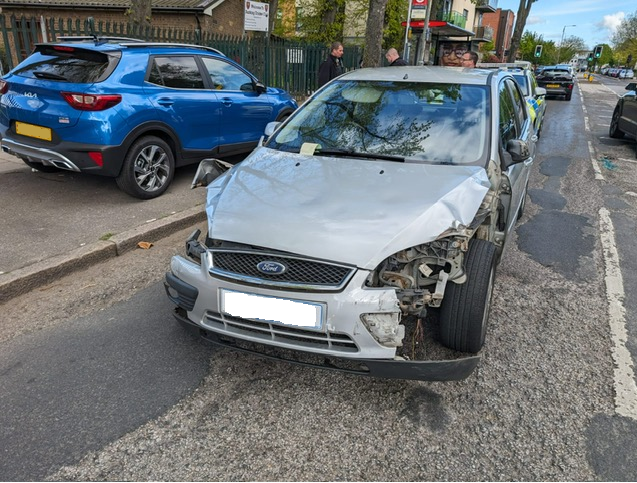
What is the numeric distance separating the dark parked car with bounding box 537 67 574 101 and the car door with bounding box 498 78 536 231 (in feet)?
73.0

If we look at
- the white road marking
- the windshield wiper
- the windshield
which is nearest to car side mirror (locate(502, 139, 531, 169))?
the windshield

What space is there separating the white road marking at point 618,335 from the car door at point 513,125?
3.37ft

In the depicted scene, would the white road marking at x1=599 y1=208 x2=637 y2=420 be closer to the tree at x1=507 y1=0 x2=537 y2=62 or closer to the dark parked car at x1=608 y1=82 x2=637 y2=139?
the dark parked car at x1=608 y1=82 x2=637 y2=139

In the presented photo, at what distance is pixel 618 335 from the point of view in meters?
3.52

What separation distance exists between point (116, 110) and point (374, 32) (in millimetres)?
9285

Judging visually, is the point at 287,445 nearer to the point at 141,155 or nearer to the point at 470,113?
the point at 470,113

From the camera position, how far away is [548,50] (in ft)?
287

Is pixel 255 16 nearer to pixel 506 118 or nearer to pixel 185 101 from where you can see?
pixel 185 101

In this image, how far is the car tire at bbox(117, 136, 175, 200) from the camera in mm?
5504

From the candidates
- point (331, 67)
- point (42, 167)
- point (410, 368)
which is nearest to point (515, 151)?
point (410, 368)

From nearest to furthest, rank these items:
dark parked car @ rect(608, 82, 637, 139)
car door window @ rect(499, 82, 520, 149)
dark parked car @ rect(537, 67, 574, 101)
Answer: car door window @ rect(499, 82, 520, 149)
dark parked car @ rect(608, 82, 637, 139)
dark parked car @ rect(537, 67, 574, 101)

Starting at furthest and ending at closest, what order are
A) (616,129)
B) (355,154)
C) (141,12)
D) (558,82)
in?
(558,82) < (616,129) < (141,12) < (355,154)

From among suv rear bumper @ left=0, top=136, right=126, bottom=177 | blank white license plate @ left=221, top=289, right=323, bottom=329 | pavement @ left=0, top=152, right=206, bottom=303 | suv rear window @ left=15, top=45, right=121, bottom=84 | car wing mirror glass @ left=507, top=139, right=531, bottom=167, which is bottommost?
pavement @ left=0, top=152, right=206, bottom=303

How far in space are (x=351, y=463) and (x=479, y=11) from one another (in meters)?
60.9
